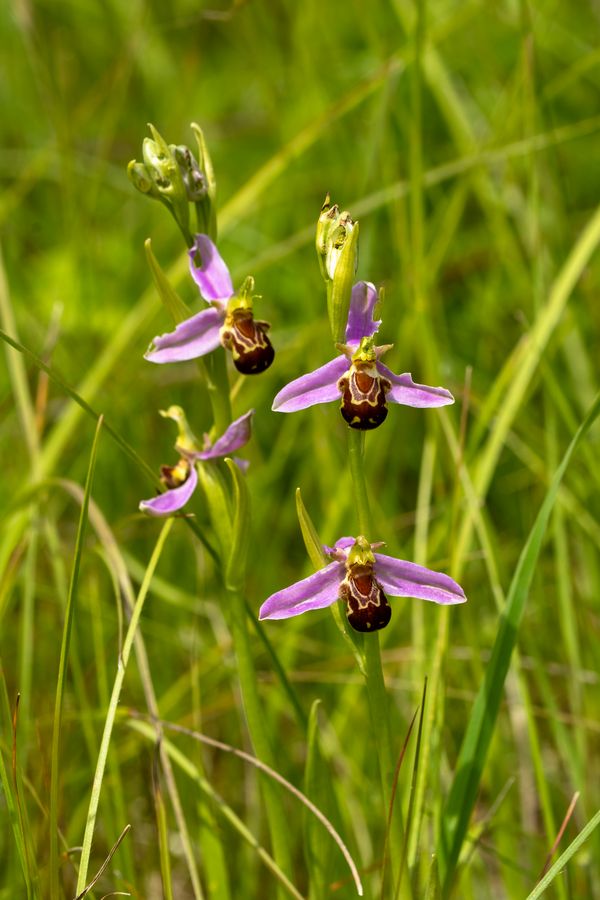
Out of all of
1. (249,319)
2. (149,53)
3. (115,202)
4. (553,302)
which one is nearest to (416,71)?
(553,302)

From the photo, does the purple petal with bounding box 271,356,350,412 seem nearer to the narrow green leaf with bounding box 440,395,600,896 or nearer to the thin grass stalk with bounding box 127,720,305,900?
the narrow green leaf with bounding box 440,395,600,896

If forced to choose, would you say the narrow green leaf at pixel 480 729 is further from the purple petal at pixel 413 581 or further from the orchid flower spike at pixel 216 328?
the orchid flower spike at pixel 216 328

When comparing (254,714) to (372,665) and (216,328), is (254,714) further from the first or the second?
(216,328)

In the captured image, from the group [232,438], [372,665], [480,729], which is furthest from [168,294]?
[480,729]

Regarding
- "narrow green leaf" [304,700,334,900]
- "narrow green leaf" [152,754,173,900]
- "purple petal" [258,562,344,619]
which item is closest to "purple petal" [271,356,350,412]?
"purple petal" [258,562,344,619]

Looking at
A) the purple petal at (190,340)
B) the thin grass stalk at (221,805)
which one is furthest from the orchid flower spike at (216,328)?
the thin grass stalk at (221,805)

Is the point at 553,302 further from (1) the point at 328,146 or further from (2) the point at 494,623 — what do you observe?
(1) the point at 328,146
